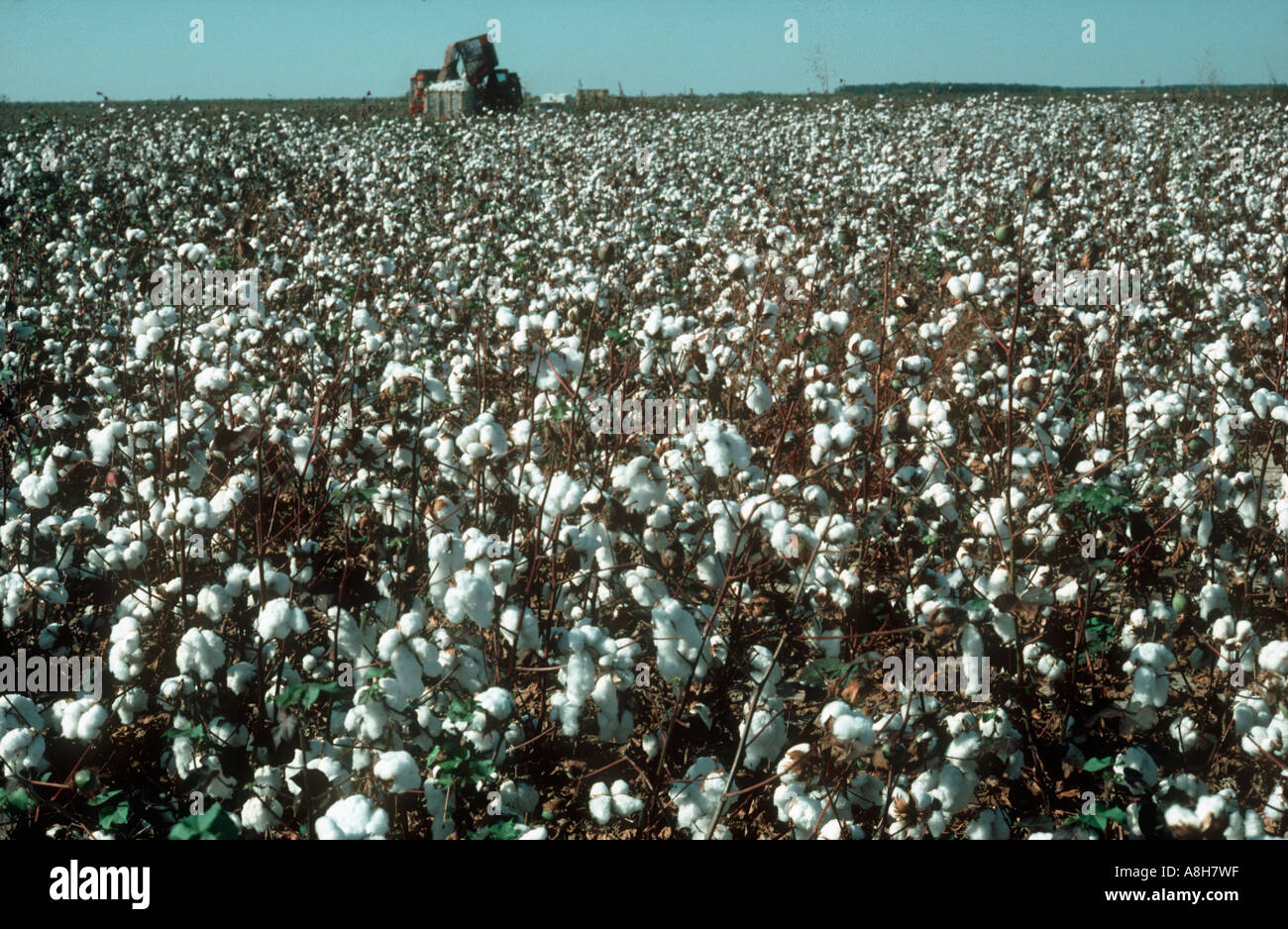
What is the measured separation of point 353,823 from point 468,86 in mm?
24471

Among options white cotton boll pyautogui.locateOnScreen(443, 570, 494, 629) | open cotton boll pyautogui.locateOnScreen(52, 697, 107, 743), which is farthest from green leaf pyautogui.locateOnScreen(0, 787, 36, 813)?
white cotton boll pyautogui.locateOnScreen(443, 570, 494, 629)

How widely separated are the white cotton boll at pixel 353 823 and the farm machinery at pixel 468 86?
74.5 feet

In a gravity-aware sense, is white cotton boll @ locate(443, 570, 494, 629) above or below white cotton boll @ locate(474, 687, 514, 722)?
above

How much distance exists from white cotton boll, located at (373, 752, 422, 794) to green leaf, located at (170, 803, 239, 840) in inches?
22.5

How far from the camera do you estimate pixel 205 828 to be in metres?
1.39

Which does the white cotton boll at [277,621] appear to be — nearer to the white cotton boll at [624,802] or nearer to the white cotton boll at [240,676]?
the white cotton boll at [240,676]

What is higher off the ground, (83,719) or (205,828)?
(205,828)

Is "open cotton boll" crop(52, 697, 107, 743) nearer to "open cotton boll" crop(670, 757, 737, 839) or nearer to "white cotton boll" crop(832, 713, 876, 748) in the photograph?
"open cotton boll" crop(670, 757, 737, 839)

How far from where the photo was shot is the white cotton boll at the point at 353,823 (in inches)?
71.5

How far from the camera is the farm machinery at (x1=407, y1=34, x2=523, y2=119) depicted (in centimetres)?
2327

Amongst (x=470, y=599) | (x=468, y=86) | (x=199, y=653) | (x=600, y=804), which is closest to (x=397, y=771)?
(x=470, y=599)

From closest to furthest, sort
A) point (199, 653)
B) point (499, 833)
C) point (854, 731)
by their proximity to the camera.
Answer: point (499, 833) < point (854, 731) < point (199, 653)

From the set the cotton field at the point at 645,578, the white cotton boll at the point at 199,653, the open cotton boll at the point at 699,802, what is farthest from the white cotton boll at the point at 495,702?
the white cotton boll at the point at 199,653

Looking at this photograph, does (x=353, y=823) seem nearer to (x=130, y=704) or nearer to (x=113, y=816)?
(x=113, y=816)
